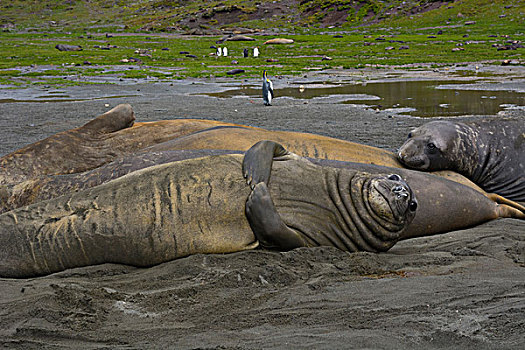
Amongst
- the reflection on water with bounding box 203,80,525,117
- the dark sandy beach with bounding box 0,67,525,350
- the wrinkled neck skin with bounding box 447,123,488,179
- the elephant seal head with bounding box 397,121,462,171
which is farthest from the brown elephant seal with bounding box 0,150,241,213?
the reflection on water with bounding box 203,80,525,117

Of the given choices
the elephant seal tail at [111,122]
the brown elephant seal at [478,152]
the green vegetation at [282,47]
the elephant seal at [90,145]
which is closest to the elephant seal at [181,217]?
the elephant seal at [90,145]

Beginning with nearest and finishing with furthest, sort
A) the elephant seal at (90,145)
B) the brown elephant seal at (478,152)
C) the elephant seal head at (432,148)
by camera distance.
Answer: the elephant seal at (90,145) → the elephant seal head at (432,148) → the brown elephant seal at (478,152)

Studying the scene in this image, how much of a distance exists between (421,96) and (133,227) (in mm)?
13756

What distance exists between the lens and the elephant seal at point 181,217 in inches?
168

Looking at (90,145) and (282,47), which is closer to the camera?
(90,145)

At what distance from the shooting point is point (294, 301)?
10.8ft

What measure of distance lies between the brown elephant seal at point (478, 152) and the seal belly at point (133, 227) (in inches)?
112

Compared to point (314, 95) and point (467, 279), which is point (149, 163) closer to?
point (467, 279)

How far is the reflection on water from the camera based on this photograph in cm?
1370

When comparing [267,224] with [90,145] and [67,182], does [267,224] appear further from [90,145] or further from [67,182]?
[90,145]

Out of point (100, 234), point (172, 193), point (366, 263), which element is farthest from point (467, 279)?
point (100, 234)

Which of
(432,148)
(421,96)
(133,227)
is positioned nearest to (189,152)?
(133,227)

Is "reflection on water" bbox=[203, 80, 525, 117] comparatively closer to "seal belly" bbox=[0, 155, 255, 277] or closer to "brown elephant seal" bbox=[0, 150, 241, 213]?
"brown elephant seal" bbox=[0, 150, 241, 213]

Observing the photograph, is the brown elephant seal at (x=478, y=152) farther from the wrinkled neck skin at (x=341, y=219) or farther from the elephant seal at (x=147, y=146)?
the wrinkled neck skin at (x=341, y=219)
